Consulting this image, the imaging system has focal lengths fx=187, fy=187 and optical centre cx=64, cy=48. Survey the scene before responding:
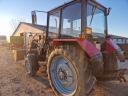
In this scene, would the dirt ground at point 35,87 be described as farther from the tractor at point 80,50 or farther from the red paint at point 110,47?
the red paint at point 110,47

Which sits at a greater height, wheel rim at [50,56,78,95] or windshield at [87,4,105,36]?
windshield at [87,4,105,36]

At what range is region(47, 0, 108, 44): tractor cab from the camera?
449 centimetres

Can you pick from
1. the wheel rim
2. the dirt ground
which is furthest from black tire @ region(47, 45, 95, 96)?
the dirt ground

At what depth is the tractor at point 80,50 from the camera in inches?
161

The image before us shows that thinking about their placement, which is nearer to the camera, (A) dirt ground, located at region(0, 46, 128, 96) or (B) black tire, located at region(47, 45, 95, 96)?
(B) black tire, located at region(47, 45, 95, 96)

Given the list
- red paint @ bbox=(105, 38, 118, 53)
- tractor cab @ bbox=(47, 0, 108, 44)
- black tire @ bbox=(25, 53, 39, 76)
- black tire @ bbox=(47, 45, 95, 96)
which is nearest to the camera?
black tire @ bbox=(47, 45, 95, 96)

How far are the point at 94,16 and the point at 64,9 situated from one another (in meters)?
0.84

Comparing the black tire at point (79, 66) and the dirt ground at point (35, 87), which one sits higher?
the black tire at point (79, 66)

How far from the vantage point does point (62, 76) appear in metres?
4.74

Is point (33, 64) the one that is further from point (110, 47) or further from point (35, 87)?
point (110, 47)

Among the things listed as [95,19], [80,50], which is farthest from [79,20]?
[80,50]

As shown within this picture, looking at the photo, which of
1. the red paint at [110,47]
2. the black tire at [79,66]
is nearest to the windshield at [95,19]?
the red paint at [110,47]

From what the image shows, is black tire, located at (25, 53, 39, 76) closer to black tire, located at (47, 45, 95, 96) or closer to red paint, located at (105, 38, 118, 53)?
black tire, located at (47, 45, 95, 96)

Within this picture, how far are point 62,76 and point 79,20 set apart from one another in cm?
148
